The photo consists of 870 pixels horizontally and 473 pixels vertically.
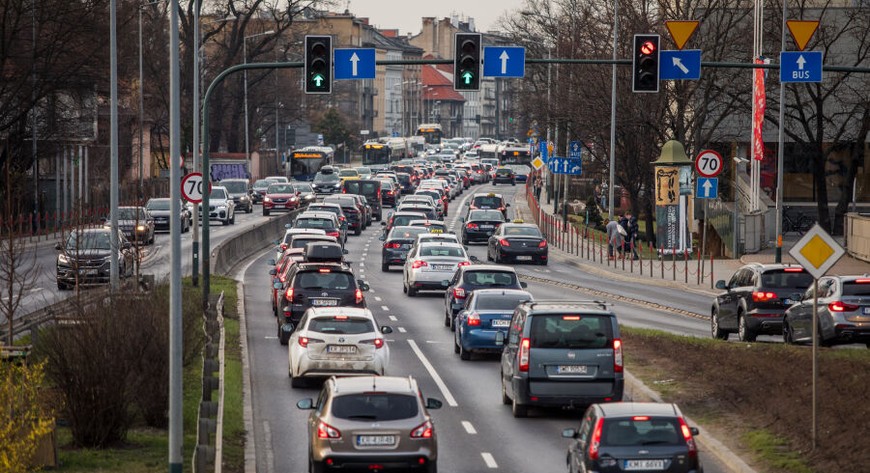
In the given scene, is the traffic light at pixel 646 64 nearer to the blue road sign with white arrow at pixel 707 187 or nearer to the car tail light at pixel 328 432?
the blue road sign with white arrow at pixel 707 187

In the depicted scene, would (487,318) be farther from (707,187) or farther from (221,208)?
(221,208)

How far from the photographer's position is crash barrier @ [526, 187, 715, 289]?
49.5m

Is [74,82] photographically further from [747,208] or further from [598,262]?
[747,208]

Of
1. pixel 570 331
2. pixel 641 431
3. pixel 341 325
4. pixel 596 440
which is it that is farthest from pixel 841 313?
pixel 596 440

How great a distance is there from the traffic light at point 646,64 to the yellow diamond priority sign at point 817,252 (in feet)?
39.8

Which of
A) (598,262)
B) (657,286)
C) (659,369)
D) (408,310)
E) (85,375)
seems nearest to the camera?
(85,375)

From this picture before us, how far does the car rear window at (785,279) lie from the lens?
30.1 metres

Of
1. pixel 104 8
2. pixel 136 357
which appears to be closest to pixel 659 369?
pixel 136 357

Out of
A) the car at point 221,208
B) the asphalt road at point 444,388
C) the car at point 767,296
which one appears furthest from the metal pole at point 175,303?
the car at point 221,208

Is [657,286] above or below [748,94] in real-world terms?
below

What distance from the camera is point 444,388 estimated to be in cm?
2591

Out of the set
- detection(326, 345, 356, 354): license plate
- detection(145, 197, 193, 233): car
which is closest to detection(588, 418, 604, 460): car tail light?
detection(326, 345, 356, 354): license plate

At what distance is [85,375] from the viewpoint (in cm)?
2309

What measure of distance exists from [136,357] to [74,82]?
39692 millimetres
